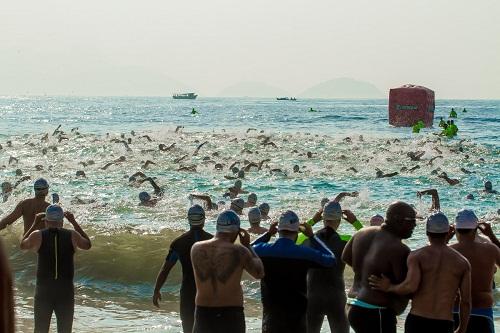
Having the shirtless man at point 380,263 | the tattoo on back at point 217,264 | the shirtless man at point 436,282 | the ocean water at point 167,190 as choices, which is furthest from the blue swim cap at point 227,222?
the ocean water at point 167,190

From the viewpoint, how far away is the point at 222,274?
20.2 feet

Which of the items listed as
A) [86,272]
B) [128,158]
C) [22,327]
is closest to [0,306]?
[22,327]

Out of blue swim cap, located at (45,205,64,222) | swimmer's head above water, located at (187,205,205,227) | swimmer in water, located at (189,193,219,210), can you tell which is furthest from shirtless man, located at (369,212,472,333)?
swimmer in water, located at (189,193,219,210)

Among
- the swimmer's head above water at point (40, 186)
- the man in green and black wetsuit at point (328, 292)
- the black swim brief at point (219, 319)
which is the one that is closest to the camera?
the black swim brief at point (219, 319)

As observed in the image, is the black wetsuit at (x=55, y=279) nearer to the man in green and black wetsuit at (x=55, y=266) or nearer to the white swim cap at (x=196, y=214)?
the man in green and black wetsuit at (x=55, y=266)

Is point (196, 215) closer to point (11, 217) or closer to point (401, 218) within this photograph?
point (401, 218)

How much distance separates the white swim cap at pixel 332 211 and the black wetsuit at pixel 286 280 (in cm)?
111

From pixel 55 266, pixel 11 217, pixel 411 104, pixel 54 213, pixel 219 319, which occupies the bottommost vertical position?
pixel 219 319

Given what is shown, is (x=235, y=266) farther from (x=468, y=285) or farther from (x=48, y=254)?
(x=48, y=254)

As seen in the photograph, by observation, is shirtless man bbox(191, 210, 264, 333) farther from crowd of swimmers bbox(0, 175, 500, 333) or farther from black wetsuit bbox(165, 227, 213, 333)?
black wetsuit bbox(165, 227, 213, 333)

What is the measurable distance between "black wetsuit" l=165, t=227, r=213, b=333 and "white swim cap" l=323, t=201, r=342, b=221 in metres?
1.14

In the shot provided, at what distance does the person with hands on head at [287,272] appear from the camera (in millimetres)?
6195

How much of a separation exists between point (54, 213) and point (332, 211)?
2.64m

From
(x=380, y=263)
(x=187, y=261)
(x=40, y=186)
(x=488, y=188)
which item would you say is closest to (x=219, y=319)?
(x=187, y=261)
